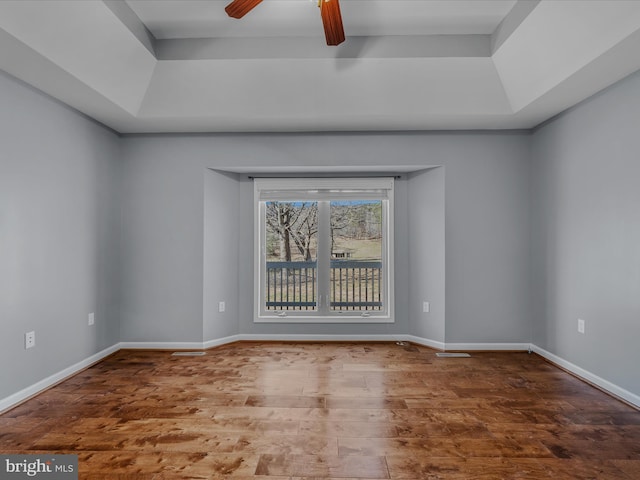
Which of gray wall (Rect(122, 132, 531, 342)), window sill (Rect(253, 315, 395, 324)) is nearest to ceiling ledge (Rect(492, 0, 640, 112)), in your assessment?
gray wall (Rect(122, 132, 531, 342))

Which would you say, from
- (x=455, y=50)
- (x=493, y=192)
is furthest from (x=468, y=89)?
(x=493, y=192)

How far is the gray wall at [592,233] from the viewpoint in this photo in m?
2.54

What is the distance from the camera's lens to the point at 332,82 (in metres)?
3.08

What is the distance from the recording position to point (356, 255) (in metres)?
4.23

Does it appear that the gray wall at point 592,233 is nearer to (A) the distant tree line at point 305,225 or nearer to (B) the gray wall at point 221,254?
(A) the distant tree line at point 305,225

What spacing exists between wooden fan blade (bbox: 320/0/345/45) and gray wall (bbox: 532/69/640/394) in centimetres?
218

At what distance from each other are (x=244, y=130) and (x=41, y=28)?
73.0 inches

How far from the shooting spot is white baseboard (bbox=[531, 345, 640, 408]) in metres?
2.51

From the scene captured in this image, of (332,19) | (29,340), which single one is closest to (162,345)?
(29,340)

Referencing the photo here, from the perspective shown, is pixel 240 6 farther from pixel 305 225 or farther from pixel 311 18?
pixel 305 225

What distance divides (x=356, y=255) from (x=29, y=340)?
318cm

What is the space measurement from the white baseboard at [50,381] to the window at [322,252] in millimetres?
1658

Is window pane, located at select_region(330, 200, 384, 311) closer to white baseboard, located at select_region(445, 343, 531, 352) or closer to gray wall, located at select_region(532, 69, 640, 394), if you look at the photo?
white baseboard, located at select_region(445, 343, 531, 352)

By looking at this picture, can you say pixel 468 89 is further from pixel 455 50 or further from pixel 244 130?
pixel 244 130
